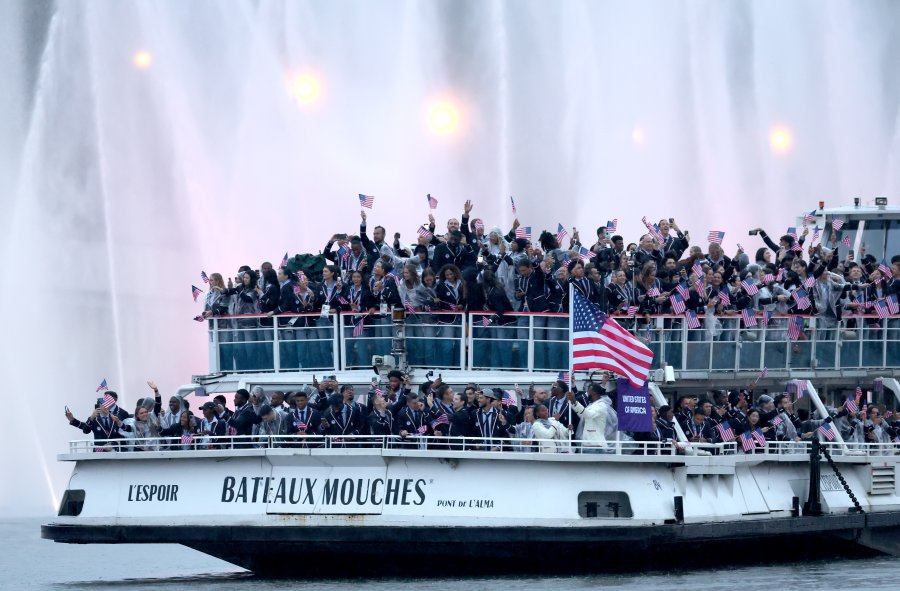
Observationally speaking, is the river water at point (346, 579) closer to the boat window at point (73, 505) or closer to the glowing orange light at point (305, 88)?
the boat window at point (73, 505)

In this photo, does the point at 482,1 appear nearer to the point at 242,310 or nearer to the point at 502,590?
the point at 242,310

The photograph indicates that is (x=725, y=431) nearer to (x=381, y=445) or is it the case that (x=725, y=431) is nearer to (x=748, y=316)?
(x=748, y=316)

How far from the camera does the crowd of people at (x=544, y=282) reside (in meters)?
29.1

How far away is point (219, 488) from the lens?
27.1 meters

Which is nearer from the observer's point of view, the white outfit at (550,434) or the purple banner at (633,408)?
the white outfit at (550,434)

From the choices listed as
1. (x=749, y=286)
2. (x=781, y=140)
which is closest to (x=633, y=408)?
(x=749, y=286)

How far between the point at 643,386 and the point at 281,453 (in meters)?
5.00

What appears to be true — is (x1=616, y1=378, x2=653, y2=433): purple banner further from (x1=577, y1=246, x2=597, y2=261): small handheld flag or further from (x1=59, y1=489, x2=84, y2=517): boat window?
(x1=59, y1=489, x2=84, y2=517): boat window

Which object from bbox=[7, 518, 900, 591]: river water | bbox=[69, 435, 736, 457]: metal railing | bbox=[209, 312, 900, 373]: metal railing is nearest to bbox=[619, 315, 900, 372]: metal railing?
bbox=[209, 312, 900, 373]: metal railing

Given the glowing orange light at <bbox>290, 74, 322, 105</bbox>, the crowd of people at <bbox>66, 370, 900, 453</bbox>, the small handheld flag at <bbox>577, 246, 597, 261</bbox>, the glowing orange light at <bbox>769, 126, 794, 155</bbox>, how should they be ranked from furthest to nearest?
1. the glowing orange light at <bbox>769, 126, 794, 155</bbox>
2. the glowing orange light at <bbox>290, 74, 322, 105</bbox>
3. the small handheld flag at <bbox>577, 246, 597, 261</bbox>
4. the crowd of people at <bbox>66, 370, 900, 453</bbox>

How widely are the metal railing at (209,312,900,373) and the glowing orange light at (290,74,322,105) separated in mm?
23790

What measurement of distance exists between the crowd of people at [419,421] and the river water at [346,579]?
1.71 m

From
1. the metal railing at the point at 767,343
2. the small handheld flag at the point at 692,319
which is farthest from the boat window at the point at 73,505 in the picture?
the small handheld flag at the point at 692,319

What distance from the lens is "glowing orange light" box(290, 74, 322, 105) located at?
53719 millimetres
